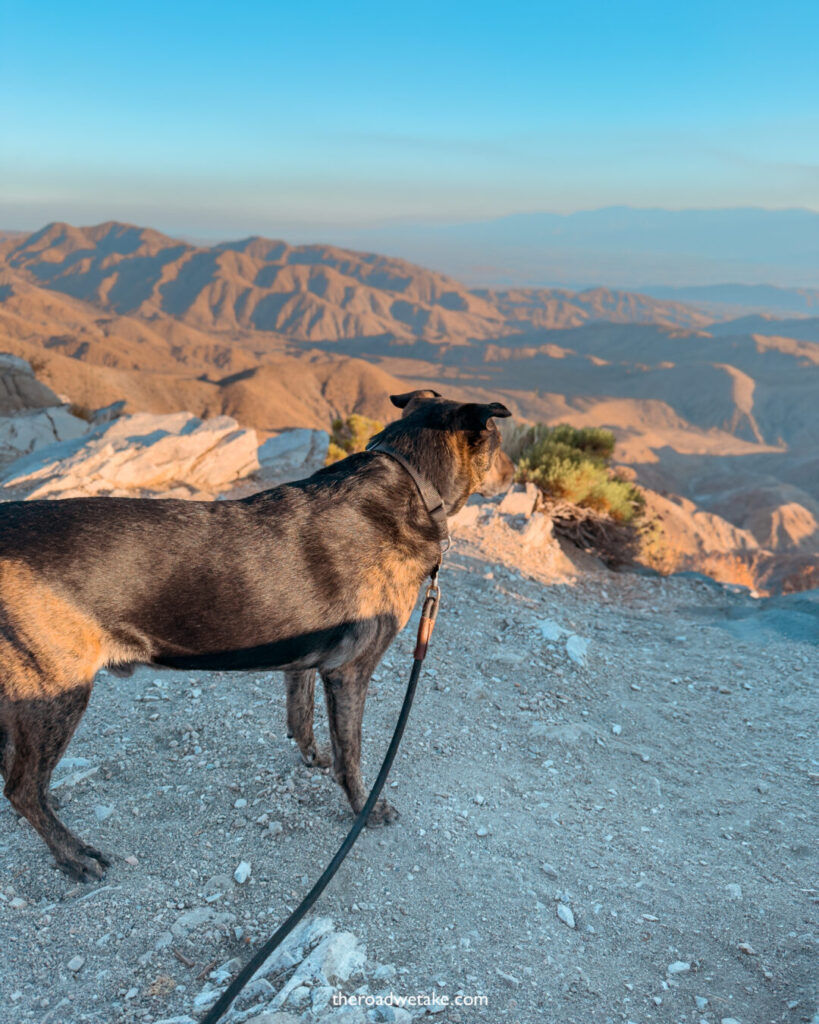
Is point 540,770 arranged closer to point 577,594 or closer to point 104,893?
point 104,893

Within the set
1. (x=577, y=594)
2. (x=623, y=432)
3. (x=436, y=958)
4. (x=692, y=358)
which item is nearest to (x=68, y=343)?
(x=623, y=432)

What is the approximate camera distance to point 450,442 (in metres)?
3.68

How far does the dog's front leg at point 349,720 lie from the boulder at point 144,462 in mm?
6980

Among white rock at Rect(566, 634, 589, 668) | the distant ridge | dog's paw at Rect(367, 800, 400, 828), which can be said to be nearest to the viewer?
dog's paw at Rect(367, 800, 400, 828)

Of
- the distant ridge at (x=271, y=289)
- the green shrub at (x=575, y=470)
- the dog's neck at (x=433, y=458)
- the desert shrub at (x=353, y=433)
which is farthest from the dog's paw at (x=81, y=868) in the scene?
the distant ridge at (x=271, y=289)

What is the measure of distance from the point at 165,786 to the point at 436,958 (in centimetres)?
187

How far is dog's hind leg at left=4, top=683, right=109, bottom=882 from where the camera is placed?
290 centimetres

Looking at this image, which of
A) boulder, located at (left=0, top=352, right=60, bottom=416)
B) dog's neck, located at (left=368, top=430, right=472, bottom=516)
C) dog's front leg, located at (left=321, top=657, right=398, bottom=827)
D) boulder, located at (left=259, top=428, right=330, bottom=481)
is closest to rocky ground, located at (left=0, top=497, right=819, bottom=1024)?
dog's front leg, located at (left=321, top=657, right=398, bottom=827)

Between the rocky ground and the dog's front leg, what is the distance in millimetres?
241

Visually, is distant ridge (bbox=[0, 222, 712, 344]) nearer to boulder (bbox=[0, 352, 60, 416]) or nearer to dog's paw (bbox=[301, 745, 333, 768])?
boulder (bbox=[0, 352, 60, 416])

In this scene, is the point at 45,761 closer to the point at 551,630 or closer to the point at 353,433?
the point at 551,630

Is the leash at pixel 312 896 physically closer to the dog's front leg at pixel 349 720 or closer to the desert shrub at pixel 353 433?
the dog's front leg at pixel 349 720

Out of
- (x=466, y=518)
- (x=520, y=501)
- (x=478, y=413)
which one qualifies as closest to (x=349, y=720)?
(x=478, y=413)

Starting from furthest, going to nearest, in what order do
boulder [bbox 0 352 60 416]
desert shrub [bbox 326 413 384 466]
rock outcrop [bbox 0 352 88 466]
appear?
boulder [bbox 0 352 60 416]
desert shrub [bbox 326 413 384 466]
rock outcrop [bbox 0 352 88 466]
